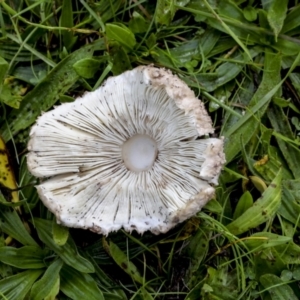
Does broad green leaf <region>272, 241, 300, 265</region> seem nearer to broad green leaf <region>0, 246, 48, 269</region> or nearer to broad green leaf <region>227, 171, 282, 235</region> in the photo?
broad green leaf <region>227, 171, 282, 235</region>

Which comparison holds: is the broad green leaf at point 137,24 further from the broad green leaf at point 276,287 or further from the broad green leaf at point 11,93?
the broad green leaf at point 276,287

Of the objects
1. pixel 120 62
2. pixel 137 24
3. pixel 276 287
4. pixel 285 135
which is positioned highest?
pixel 137 24

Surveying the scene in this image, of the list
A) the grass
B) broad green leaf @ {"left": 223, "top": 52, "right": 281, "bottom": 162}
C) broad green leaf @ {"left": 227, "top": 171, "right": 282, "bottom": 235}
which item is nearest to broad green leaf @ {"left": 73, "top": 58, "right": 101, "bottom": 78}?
the grass

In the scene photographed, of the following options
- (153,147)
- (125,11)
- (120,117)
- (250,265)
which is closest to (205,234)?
(250,265)

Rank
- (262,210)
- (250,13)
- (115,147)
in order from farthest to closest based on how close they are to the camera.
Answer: (250,13)
(262,210)
(115,147)

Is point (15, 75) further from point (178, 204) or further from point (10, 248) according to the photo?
point (178, 204)

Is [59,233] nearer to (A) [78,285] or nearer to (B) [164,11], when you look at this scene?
(A) [78,285]

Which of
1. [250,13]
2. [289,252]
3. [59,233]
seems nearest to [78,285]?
[59,233]
